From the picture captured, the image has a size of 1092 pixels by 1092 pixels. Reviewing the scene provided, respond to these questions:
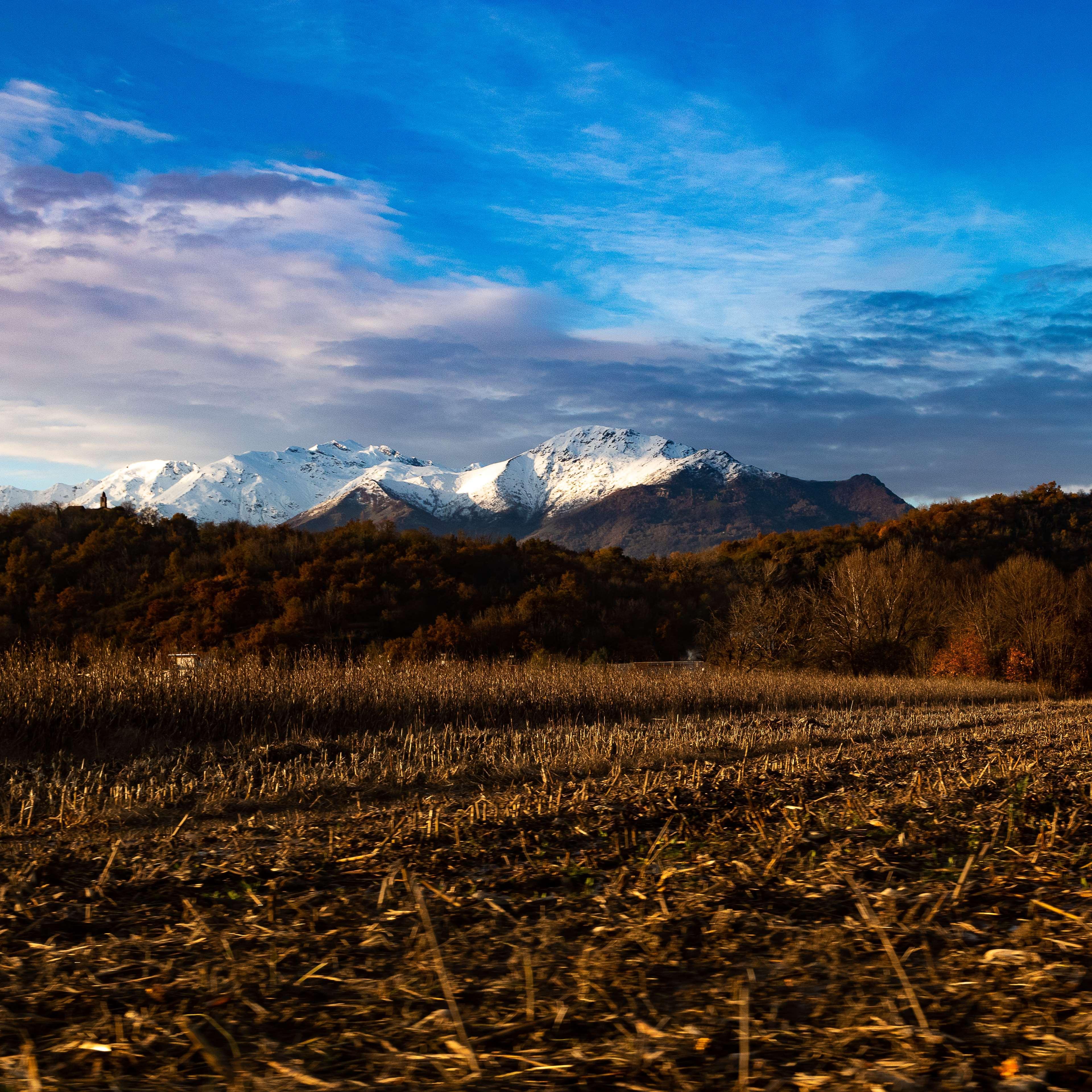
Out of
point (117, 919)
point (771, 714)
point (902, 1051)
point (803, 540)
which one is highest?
point (803, 540)

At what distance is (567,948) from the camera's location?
9.49ft

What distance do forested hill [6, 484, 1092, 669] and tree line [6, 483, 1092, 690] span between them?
11 cm

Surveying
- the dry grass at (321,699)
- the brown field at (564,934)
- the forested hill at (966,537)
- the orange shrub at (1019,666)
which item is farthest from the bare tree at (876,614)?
the brown field at (564,934)

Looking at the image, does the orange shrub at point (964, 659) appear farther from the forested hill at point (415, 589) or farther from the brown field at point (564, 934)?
the brown field at point (564, 934)

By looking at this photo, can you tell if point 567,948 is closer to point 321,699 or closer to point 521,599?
point 321,699

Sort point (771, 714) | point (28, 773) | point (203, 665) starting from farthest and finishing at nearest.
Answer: point (771, 714)
point (203, 665)
point (28, 773)

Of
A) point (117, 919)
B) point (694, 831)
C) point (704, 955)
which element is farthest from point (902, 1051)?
point (117, 919)

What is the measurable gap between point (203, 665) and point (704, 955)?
1250 cm

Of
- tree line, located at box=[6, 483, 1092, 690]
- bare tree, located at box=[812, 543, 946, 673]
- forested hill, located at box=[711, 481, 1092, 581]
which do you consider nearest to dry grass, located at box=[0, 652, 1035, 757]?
tree line, located at box=[6, 483, 1092, 690]

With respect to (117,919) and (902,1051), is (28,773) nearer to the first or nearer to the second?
(117,919)

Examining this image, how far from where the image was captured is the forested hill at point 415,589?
37562 millimetres

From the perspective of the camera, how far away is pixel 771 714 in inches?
675

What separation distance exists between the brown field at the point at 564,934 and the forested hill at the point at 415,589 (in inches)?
955

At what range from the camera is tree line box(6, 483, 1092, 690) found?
117 feet
